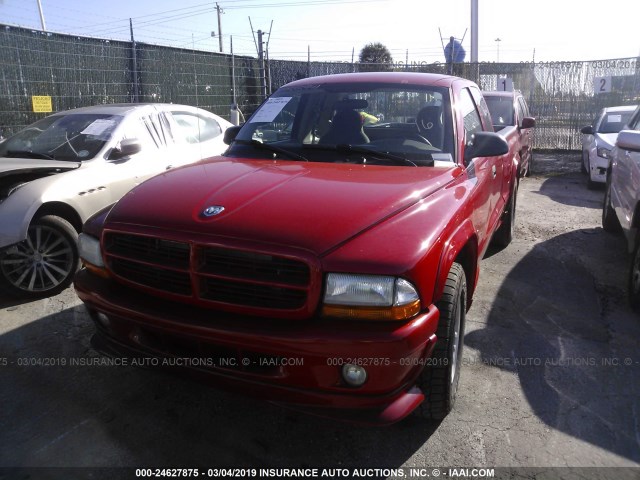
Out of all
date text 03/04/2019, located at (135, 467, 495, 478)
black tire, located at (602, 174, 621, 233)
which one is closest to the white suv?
black tire, located at (602, 174, 621, 233)

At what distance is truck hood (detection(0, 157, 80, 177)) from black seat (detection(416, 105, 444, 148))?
319 cm

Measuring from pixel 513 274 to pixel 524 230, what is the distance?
6.43ft

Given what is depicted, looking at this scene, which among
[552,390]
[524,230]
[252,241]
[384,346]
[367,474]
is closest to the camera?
[384,346]

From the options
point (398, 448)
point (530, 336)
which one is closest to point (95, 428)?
point (398, 448)

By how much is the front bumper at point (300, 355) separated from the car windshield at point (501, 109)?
7600 millimetres

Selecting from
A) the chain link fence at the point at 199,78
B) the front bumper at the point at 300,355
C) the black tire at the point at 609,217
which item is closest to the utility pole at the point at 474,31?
the chain link fence at the point at 199,78

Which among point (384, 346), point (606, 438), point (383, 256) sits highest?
point (383, 256)

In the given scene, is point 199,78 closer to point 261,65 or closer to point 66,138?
point 261,65

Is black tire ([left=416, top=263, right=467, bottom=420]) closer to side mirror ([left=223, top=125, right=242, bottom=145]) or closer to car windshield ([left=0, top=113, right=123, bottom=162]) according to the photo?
side mirror ([left=223, top=125, right=242, bottom=145])

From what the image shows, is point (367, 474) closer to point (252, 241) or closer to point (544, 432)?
point (544, 432)

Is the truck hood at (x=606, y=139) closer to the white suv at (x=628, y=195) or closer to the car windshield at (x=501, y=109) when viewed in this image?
the car windshield at (x=501, y=109)

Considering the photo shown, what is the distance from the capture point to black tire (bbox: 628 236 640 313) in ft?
13.8

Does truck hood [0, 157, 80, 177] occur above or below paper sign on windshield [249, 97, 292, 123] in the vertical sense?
below

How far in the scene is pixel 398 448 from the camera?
267 cm
